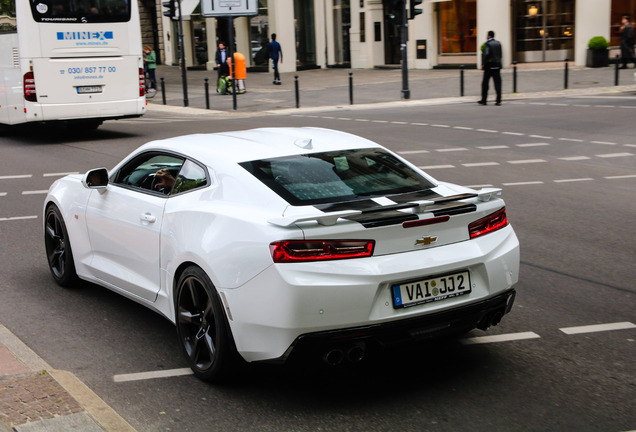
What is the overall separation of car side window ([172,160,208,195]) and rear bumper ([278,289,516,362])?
1.38 metres

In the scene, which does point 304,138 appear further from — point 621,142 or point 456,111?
point 456,111

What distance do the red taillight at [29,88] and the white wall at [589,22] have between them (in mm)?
24282

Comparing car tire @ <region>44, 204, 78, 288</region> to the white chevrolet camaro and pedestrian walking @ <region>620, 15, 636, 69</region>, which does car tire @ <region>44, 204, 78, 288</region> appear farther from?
pedestrian walking @ <region>620, 15, 636, 69</region>

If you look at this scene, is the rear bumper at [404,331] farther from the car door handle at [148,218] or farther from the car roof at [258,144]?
the car door handle at [148,218]

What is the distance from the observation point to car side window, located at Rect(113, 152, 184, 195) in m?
5.93

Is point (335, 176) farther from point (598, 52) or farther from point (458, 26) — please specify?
point (458, 26)

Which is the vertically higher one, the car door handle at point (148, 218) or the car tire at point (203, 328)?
the car door handle at point (148, 218)

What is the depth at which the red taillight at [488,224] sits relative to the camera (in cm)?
499

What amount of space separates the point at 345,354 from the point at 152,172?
7.46 ft

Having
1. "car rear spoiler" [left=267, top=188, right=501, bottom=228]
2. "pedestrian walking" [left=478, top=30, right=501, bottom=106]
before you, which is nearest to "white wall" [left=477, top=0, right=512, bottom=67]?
"pedestrian walking" [left=478, top=30, right=501, bottom=106]

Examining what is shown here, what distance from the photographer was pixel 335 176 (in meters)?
5.36

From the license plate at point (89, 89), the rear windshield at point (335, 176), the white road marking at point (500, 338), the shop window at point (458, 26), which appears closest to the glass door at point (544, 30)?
the shop window at point (458, 26)

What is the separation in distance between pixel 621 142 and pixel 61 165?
32.7 feet

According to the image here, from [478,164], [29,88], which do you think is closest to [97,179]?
[478,164]
